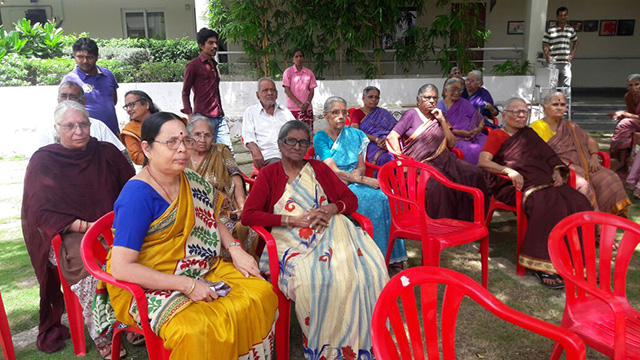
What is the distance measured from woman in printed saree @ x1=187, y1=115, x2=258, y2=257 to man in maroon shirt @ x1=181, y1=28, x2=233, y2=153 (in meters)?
1.88

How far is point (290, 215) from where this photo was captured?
107 inches

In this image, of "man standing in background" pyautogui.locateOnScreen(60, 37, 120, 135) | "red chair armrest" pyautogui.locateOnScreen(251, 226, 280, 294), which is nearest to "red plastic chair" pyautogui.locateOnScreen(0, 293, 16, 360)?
"red chair armrest" pyautogui.locateOnScreen(251, 226, 280, 294)

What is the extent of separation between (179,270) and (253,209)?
26.7 inches

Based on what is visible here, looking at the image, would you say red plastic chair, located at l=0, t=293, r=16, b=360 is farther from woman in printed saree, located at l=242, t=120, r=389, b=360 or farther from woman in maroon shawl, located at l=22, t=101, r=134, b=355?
woman in printed saree, located at l=242, t=120, r=389, b=360

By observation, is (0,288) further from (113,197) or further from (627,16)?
(627,16)

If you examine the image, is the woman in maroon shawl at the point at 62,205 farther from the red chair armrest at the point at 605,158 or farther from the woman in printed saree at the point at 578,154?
the red chair armrest at the point at 605,158

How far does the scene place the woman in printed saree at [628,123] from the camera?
5.81 m

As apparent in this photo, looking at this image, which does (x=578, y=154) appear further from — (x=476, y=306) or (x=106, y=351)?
(x=106, y=351)

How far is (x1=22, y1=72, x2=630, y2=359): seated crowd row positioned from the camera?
2018 mm

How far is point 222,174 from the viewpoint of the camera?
3336mm

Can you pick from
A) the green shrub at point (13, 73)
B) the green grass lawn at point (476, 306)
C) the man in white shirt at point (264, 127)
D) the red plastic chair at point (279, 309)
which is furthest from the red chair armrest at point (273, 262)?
the green shrub at point (13, 73)

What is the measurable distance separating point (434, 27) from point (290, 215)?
8463mm

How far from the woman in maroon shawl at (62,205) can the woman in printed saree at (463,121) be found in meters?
3.71

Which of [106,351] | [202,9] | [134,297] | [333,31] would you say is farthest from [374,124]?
[202,9]
